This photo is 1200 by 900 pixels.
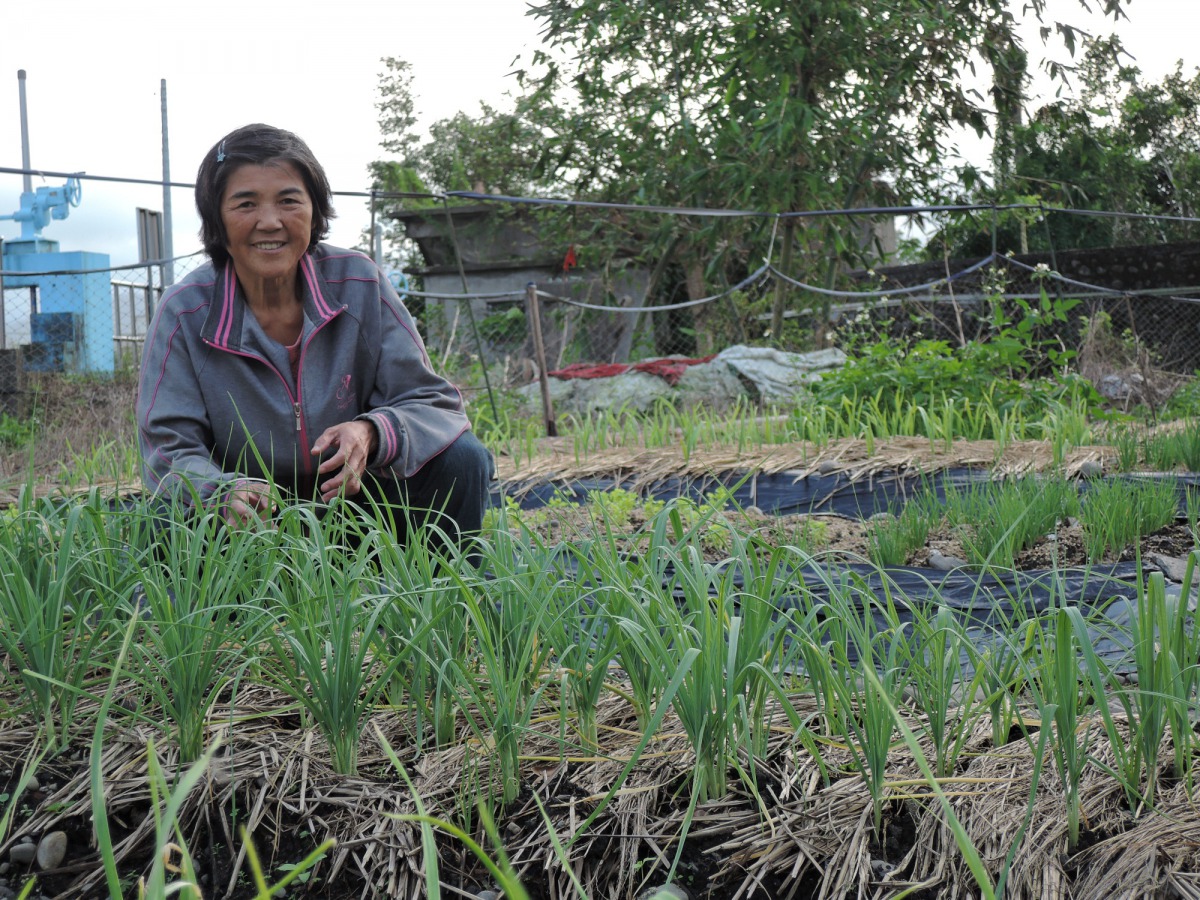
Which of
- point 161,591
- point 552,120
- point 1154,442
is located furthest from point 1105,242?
point 161,591

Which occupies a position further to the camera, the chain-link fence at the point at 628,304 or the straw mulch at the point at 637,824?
the chain-link fence at the point at 628,304

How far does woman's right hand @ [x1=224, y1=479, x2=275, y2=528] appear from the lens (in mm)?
1800

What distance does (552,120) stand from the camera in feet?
39.1

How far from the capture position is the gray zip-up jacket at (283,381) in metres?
2.42

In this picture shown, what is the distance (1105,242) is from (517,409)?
420 inches

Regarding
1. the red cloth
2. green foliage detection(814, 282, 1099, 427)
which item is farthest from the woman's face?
the red cloth

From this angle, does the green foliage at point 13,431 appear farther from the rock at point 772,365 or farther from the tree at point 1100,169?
the tree at point 1100,169

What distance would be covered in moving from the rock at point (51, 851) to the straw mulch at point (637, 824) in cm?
1

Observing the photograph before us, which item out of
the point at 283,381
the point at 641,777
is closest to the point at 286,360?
the point at 283,381

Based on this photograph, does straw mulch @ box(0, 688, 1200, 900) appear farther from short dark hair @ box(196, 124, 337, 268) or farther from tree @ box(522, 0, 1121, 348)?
tree @ box(522, 0, 1121, 348)

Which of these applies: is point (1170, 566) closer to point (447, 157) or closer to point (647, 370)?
point (647, 370)

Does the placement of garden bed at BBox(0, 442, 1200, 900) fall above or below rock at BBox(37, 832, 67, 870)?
above

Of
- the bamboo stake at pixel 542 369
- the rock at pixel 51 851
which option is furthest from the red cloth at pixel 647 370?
the rock at pixel 51 851

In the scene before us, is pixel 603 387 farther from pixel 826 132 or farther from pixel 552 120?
pixel 552 120
